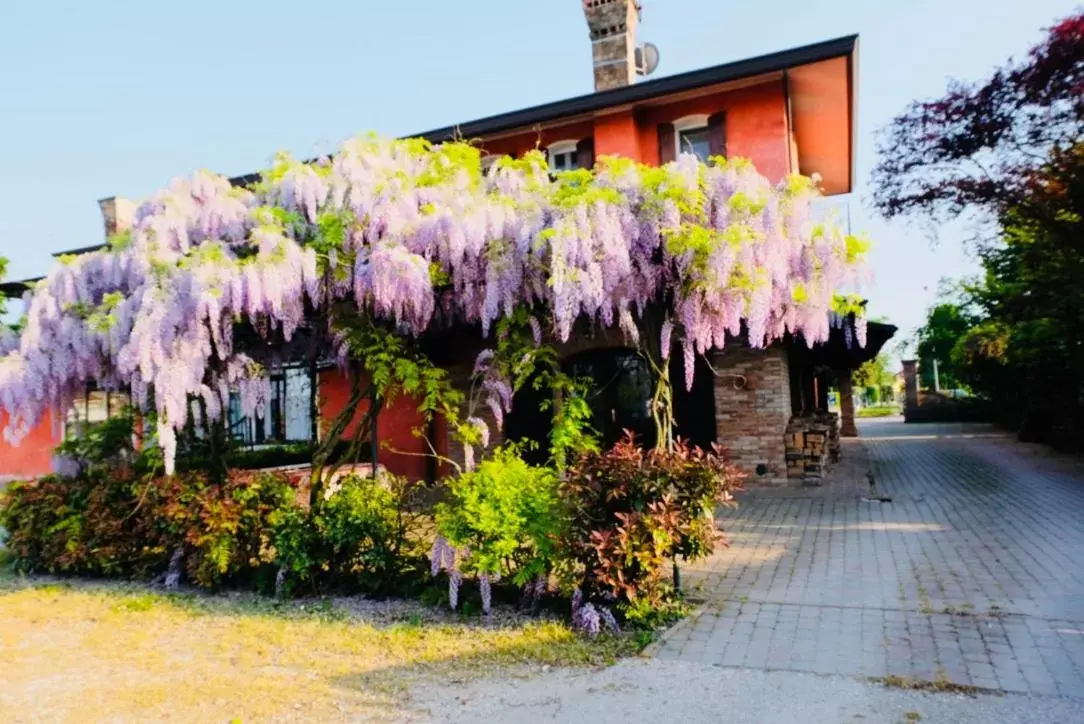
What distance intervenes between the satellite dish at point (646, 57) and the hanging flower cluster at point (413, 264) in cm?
1006

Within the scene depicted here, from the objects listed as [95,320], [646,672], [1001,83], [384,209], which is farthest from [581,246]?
[1001,83]

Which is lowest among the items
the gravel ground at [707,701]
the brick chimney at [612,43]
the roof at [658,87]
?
the gravel ground at [707,701]

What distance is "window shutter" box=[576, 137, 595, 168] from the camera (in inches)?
515

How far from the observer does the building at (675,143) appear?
37.6 ft

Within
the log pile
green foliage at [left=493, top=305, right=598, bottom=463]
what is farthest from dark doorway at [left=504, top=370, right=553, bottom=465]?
green foliage at [left=493, top=305, right=598, bottom=463]

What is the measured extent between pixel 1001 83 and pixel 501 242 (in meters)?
9.30

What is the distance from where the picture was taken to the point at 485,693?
388cm

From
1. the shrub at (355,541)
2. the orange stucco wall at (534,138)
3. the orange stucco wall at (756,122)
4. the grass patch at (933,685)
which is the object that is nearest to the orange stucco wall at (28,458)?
the orange stucco wall at (534,138)

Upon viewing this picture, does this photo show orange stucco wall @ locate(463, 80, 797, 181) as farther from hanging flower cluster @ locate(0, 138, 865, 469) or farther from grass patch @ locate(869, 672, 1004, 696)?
grass patch @ locate(869, 672, 1004, 696)

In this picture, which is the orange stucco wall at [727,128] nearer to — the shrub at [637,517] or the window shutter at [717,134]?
the window shutter at [717,134]

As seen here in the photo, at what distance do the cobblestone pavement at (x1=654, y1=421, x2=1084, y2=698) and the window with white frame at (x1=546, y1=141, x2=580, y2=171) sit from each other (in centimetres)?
A: 709

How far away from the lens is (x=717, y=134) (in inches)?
486

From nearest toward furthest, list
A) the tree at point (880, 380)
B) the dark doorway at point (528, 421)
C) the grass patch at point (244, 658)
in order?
the grass patch at point (244, 658), the dark doorway at point (528, 421), the tree at point (880, 380)

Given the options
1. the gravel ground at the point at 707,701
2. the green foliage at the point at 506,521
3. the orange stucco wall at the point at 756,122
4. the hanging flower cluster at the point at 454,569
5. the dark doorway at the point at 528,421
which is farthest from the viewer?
the dark doorway at the point at 528,421
